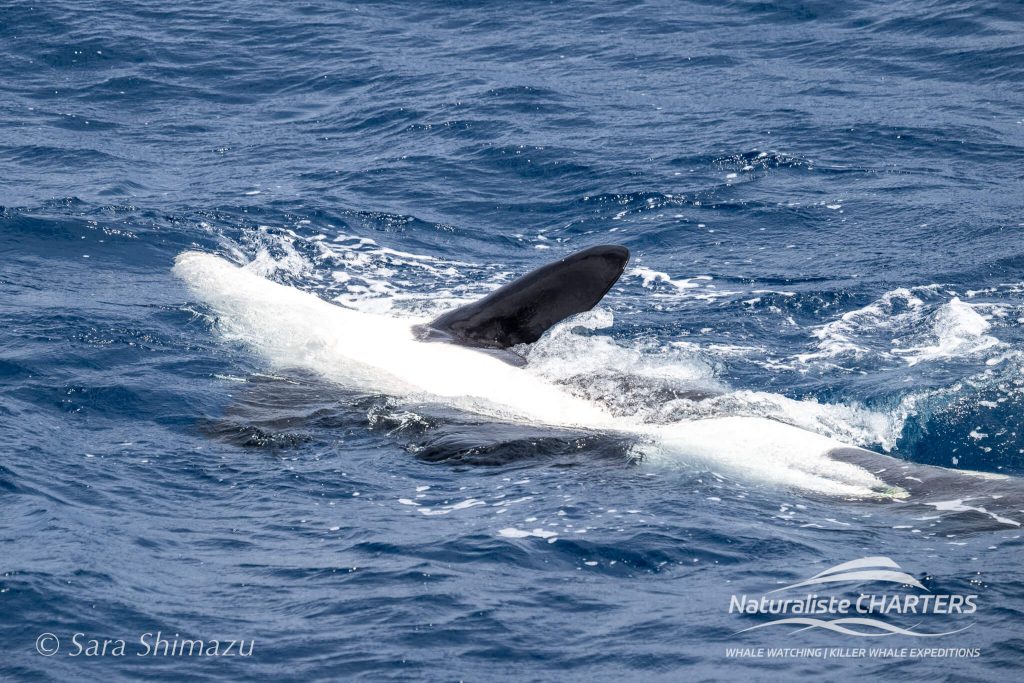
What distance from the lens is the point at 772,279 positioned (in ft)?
66.9

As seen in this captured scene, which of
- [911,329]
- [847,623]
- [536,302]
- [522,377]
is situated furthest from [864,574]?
[911,329]

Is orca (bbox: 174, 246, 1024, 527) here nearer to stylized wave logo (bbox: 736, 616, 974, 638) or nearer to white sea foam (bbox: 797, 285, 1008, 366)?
stylized wave logo (bbox: 736, 616, 974, 638)

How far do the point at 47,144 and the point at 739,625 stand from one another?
2063cm

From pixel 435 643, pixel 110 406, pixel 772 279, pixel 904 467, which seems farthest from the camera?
pixel 772 279

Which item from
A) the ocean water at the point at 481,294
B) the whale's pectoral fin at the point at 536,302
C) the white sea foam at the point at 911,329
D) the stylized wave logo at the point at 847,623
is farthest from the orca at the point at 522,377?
the white sea foam at the point at 911,329

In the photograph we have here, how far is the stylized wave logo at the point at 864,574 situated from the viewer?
10875 mm

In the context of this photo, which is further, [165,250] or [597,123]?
[597,123]

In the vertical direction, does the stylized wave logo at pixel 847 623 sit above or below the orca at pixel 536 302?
below

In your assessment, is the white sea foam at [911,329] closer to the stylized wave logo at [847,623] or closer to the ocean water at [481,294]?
the ocean water at [481,294]

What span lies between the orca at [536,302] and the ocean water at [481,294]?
1.56 ft

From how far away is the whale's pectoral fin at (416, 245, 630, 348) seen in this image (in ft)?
56.5

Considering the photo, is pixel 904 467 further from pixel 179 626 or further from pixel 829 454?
pixel 179 626

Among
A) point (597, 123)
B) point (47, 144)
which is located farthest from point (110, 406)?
point (597, 123)

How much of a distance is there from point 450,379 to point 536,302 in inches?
72.0
